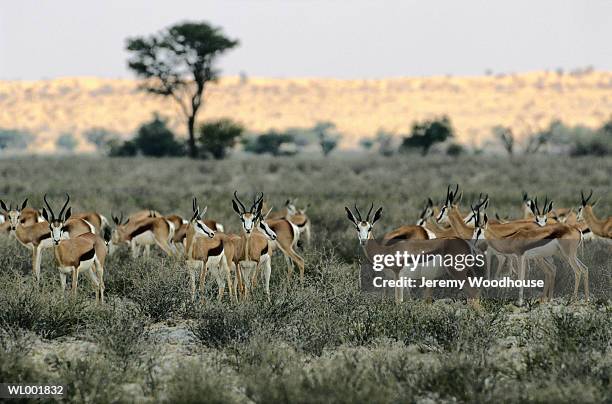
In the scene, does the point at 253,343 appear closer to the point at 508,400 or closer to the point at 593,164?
the point at 508,400

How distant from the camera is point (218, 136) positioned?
46.1 meters

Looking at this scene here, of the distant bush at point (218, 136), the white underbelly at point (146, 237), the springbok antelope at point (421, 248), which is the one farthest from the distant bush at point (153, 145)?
the springbok antelope at point (421, 248)

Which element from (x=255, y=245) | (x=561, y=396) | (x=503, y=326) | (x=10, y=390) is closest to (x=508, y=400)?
(x=561, y=396)

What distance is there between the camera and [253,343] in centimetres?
703

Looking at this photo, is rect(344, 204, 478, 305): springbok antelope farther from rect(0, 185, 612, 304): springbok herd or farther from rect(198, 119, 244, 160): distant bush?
rect(198, 119, 244, 160): distant bush

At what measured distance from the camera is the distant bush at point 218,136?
1816 inches

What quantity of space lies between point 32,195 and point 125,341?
1743 cm

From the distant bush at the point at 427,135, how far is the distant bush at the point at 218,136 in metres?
11.6

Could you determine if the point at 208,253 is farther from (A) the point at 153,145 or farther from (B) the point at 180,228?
(A) the point at 153,145

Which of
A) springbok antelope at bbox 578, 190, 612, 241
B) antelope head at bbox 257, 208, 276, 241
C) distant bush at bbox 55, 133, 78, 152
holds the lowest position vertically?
distant bush at bbox 55, 133, 78, 152

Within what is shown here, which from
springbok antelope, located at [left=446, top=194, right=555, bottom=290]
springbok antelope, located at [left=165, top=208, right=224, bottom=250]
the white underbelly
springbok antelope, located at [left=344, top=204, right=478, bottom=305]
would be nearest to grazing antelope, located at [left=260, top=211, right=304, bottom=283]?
springbok antelope, located at [left=165, top=208, right=224, bottom=250]

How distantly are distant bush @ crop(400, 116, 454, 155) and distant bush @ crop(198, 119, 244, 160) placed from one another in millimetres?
11565

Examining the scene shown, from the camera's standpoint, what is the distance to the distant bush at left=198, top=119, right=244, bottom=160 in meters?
46.1

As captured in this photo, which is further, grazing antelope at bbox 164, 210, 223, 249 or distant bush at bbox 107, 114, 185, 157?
distant bush at bbox 107, 114, 185, 157
